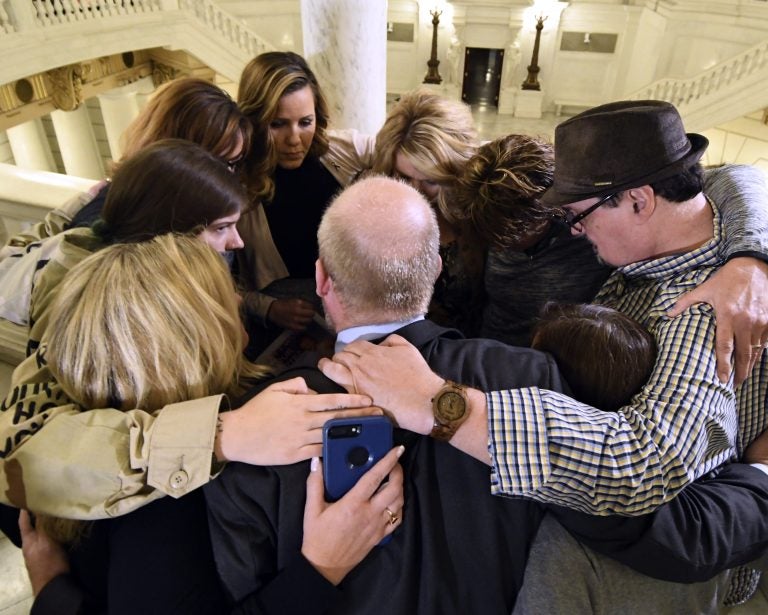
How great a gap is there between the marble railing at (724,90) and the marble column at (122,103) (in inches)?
404

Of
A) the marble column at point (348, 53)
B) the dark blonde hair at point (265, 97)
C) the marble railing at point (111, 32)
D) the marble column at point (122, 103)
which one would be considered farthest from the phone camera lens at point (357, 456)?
the marble column at point (122, 103)

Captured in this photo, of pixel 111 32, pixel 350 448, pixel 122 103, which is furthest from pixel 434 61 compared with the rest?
pixel 350 448

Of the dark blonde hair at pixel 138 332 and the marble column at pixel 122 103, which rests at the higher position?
the dark blonde hair at pixel 138 332

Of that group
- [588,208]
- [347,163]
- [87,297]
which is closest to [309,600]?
Result: [87,297]

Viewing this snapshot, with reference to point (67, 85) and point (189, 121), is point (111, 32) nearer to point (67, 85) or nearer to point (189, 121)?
point (67, 85)

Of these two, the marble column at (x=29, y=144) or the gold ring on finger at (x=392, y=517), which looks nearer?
the gold ring on finger at (x=392, y=517)

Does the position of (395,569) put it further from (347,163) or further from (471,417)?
(347,163)

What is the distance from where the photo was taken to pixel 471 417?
1.21m

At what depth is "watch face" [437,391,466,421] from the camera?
1.21 m

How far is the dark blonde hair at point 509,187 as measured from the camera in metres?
1.92

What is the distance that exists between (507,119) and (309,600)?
13300 millimetres

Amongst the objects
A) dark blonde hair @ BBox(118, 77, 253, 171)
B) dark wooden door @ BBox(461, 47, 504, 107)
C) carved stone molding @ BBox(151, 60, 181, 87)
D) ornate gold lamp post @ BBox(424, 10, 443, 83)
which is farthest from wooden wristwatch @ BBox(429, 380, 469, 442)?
dark wooden door @ BBox(461, 47, 504, 107)

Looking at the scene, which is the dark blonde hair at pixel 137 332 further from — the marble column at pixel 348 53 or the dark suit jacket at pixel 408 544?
the marble column at pixel 348 53

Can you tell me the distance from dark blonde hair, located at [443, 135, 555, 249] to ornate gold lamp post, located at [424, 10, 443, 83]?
1197 cm
